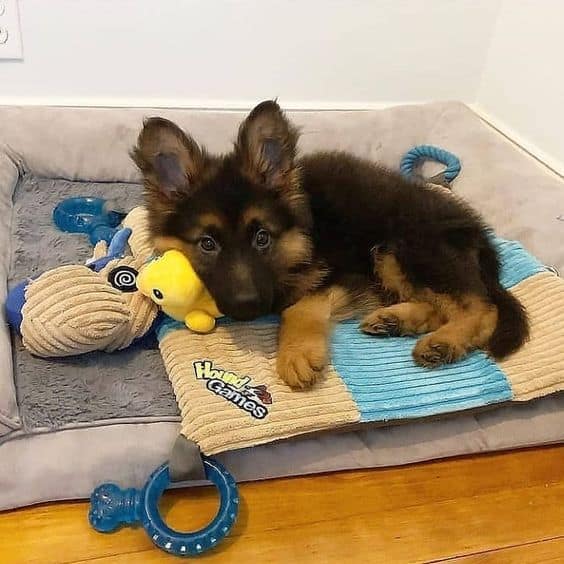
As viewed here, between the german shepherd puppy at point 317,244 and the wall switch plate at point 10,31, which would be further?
the wall switch plate at point 10,31

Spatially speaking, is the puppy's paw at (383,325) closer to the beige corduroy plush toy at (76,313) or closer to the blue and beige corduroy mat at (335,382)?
the blue and beige corduroy mat at (335,382)

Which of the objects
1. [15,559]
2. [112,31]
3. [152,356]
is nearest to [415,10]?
[112,31]

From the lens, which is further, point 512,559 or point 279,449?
point 279,449

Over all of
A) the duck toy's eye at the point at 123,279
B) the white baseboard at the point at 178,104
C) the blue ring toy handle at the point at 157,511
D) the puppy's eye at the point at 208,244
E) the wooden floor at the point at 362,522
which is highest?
the puppy's eye at the point at 208,244

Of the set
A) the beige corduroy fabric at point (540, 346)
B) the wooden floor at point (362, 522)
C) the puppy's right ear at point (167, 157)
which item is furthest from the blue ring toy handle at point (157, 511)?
the beige corduroy fabric at point (540, 346)

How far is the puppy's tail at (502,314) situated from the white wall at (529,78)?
A: 3.91ft

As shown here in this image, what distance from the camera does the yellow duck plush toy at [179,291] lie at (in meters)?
2.20

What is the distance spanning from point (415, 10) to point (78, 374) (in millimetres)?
2795

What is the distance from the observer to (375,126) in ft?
12.3

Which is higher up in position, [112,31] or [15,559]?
[112,31]

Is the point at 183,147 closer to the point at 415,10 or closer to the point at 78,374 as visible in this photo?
the point at 78,374

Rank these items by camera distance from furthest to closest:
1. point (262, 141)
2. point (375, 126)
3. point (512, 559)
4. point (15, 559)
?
point (375, 126) → point (262, 141) → point (512, 559) → point (15, 559)

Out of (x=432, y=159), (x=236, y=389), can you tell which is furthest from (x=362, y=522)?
(x=432, y=159)

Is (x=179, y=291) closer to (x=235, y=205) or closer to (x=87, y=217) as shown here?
(x=235, y=205)
